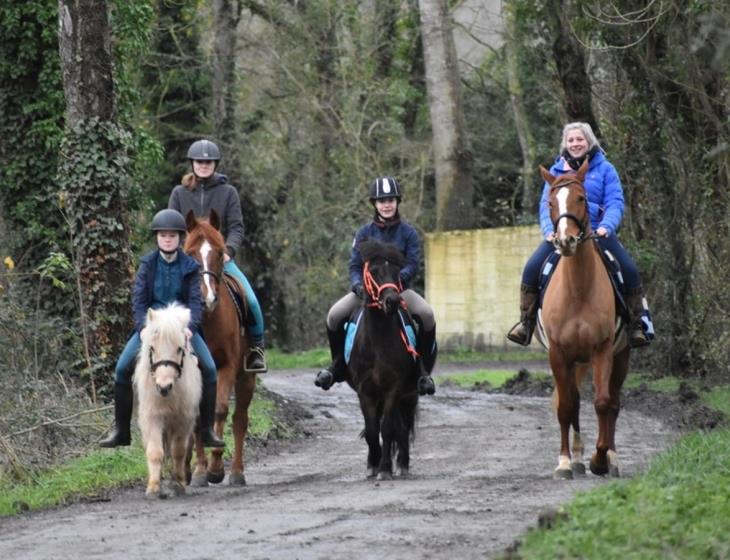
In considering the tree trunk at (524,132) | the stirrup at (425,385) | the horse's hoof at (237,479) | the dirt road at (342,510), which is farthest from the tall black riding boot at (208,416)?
the tree trunk at (524,132)

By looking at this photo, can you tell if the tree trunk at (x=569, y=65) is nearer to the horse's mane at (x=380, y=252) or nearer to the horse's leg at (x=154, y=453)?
the horse's mane at (x=380, y=252)

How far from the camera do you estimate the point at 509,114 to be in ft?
163

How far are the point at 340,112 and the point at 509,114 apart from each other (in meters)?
7.54

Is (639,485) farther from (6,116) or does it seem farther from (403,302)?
(6,116)

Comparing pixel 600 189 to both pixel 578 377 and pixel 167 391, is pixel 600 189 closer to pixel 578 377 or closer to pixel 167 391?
pixel 578 377

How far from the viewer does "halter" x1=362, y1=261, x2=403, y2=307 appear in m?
14.9

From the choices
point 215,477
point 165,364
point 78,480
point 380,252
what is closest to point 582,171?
point 380,252

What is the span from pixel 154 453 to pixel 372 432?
2.35 meters

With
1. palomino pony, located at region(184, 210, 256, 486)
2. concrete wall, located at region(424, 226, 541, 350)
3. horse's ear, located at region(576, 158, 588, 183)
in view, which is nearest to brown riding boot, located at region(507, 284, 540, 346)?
horse's ear, located at region(576, 158, 588, 183)

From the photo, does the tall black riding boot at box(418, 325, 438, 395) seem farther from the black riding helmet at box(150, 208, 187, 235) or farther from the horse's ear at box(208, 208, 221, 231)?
the black riding helmet at box(150, 208, 187, 235)

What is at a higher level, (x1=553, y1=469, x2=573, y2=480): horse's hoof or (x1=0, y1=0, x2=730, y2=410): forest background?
(x1=0, y1=0, x2=730, y2=410): forest background

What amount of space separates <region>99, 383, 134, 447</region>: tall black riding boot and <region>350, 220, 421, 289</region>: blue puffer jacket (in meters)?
2.37

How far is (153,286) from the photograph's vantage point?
14.4m

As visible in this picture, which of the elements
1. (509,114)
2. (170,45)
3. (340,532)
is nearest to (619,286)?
(340,532)
